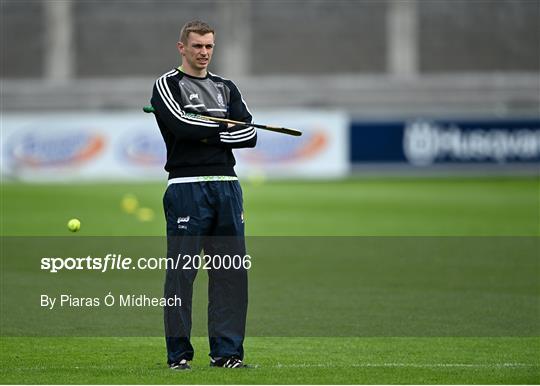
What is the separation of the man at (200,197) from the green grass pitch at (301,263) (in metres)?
0.28

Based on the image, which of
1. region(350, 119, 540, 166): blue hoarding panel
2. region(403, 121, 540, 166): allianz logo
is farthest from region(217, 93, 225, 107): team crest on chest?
region(403, 121, 540, 166): allianz logo

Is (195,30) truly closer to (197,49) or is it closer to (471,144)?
(197,49)

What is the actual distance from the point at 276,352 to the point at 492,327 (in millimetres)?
2266

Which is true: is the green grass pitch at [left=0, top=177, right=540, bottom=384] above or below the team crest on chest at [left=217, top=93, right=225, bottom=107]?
below

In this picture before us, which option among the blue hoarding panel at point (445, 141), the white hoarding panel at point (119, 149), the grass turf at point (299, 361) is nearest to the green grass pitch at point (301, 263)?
the grass turf at point (299, 361)

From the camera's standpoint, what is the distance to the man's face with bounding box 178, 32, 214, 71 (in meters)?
7.92

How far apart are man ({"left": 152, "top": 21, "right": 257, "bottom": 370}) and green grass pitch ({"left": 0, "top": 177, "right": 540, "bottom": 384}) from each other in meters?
0.28

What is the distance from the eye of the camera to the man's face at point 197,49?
7.92m

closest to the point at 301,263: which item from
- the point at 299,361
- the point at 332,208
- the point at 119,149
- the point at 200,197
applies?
the point at 299,361

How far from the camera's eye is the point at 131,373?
25.8 ft

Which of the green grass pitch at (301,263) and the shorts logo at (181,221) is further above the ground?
the shorts logo at (181,221)

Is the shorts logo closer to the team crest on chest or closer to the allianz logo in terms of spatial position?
the team crest on chest

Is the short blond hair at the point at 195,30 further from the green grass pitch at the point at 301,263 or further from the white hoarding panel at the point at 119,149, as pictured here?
the white hoarding panel at the point at 119,149

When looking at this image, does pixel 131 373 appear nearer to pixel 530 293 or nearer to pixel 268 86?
pixel 530 293
